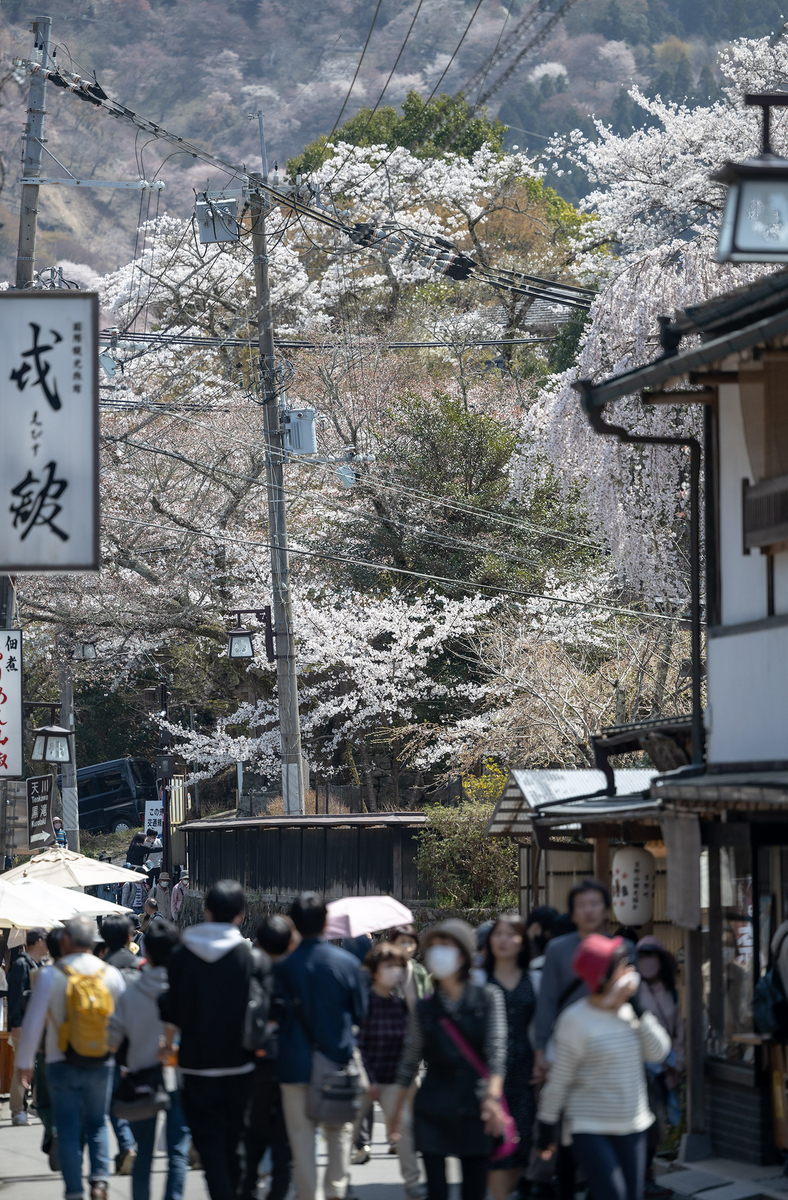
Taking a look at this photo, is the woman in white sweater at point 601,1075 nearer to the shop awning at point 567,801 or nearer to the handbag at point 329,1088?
the handbag at point 329,1088

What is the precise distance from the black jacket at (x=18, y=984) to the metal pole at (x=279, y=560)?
10.1 meters

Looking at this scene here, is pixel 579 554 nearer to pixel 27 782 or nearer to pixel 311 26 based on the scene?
pixel 27 782

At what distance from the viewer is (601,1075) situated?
5.45m

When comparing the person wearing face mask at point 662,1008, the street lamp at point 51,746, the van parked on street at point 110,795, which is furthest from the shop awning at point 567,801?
the van parked on street at point 110,795

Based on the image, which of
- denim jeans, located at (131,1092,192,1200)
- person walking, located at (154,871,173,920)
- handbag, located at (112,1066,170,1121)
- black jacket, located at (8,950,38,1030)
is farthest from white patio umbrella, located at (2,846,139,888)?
person walking, located at (154,871,173,920)

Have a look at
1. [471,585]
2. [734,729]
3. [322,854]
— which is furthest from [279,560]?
[734,729]

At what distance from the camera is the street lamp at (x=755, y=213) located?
8273 millimetres

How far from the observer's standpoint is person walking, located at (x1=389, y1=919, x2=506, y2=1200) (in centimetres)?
580

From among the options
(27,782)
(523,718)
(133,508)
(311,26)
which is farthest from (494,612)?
(311,26)

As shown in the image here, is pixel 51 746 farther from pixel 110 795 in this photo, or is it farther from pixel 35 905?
pixel 110 795

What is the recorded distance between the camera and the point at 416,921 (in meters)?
20.3

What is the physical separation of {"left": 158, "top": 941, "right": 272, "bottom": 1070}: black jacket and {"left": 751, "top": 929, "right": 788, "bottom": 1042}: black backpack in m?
3.31

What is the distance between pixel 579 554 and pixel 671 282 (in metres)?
9.01

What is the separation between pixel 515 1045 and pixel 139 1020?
2.15 meters
